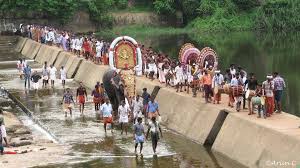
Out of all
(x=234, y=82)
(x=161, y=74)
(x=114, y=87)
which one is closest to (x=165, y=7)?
(x=161, y=74)

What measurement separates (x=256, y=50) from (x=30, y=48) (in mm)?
18556

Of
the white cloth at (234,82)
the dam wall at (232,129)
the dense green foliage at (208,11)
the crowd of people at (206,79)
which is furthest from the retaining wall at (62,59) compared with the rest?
the dense green foliage at (208,11)

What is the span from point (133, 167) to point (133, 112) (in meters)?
5.05

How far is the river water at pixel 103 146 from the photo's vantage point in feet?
54.2

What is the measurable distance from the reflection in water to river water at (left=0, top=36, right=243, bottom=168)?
24.4ft

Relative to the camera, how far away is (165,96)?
22.9 m

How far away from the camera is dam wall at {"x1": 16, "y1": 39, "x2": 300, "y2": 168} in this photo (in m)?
14.9

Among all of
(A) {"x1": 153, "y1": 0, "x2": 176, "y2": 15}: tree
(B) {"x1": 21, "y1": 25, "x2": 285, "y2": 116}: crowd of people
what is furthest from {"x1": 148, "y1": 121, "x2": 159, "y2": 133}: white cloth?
(A) {"x1": 153, "y1": 0, "x2": 176, "y2": 15}: tree

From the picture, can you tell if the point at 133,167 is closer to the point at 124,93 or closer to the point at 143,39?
the point at 124,93

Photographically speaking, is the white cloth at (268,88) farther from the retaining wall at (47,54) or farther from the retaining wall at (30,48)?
the retaining wall at (30,48)

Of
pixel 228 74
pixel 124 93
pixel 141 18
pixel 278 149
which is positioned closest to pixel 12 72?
pixel 124 93

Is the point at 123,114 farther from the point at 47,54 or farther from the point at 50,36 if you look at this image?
the point at 50,36

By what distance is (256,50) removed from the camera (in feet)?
161

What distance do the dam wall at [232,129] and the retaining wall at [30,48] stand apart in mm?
20931
